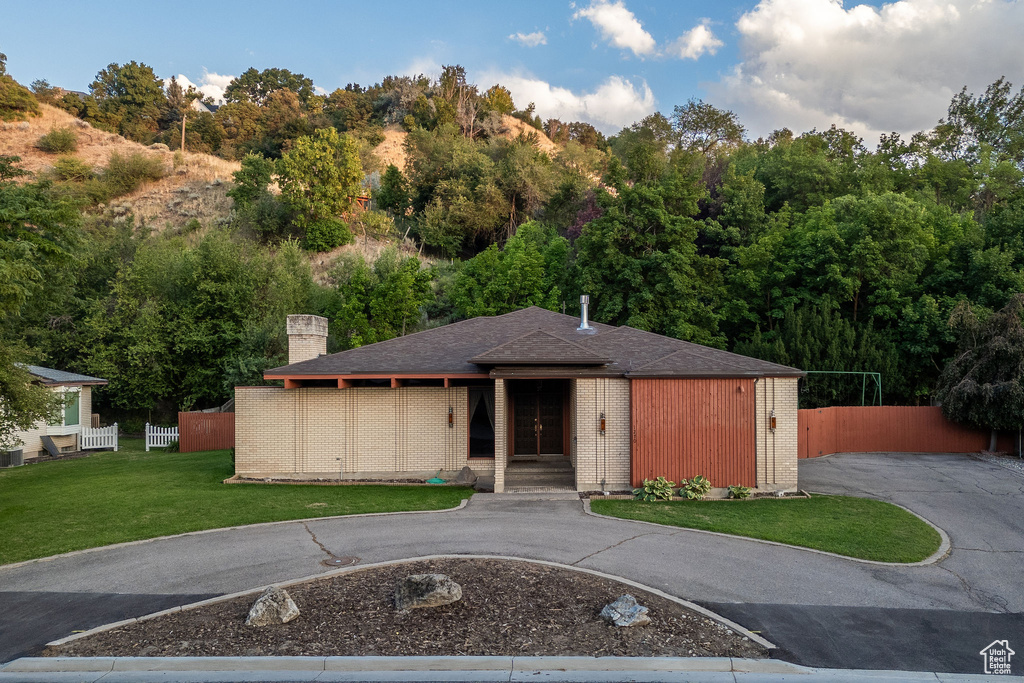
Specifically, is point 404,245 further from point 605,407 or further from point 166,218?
point 605,407

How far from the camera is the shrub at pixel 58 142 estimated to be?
61.7 meters

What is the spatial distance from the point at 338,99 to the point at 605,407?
81546 mm

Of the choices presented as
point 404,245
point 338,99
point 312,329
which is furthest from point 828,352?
point 338,99

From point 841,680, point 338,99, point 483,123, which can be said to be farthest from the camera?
point 338,99

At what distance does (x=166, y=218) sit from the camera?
5469 cm

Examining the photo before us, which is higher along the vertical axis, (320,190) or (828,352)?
(320,190)

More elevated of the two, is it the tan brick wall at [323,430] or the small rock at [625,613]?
the tan brick wall at [323,430]

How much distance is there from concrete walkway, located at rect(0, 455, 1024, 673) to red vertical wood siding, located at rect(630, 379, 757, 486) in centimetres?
258

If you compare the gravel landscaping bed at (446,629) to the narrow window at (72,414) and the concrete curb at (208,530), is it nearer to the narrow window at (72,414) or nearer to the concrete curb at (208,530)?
the concrete curb at (208,530)

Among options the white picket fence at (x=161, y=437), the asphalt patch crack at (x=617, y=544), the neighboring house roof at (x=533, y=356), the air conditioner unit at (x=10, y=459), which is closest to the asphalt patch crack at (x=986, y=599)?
the asphalt patch crack at (x=617, y=544)

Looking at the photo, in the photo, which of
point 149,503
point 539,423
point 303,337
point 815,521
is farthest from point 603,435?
point 149,503

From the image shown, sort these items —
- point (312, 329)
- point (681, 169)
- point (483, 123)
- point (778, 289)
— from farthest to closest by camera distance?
point (483, 123), point (681, 169), point (778, 289), point (312, 329)

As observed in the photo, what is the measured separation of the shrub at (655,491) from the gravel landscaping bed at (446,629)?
659 centimetres

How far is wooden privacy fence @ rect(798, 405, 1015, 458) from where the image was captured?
936 inches
